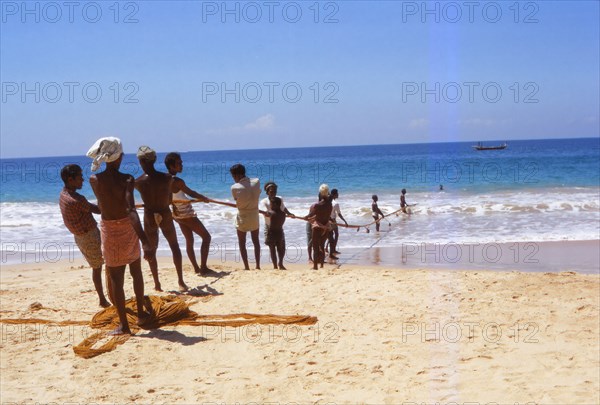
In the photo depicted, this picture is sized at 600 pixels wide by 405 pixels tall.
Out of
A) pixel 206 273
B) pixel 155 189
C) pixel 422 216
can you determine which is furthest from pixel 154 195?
pixel 422 216

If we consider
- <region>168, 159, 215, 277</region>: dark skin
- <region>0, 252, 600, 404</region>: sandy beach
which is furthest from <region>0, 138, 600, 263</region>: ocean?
<region>0, 252, 600, 404</region>: sandy beach

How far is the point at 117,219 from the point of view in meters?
5.32

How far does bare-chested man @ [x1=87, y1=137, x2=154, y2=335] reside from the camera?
5137mm

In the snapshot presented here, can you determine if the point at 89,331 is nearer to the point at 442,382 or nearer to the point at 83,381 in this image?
the point at 83,381

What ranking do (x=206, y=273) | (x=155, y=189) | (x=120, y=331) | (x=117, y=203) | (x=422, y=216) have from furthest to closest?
(x=422, y=216), (x=206, y=273), (x=155, y=189), (x=120, y=331), (x=117, y=203)

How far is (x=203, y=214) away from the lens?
66.0 feet

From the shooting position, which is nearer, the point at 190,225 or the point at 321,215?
the point at 190,225

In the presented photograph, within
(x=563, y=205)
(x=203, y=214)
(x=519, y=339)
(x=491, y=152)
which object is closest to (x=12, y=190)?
(x=203, y=214)

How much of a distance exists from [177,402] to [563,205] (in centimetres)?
1987

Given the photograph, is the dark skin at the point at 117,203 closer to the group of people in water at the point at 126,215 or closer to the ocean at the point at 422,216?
the group of people in water at the point at 126,215

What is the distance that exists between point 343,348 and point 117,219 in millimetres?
2308

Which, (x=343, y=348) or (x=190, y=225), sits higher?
(x=190, y=225)

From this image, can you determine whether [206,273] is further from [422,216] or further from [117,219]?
[422,216]

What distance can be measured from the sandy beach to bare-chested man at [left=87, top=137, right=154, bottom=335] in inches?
22.0
